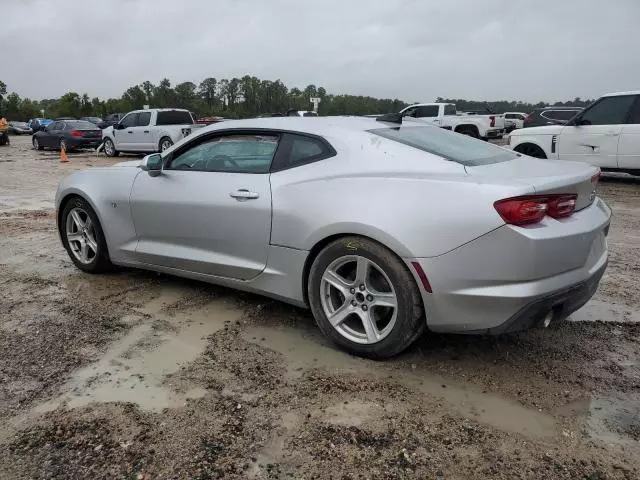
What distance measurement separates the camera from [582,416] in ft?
8.56

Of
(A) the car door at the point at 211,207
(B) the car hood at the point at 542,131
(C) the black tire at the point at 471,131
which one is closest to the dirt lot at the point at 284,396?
(A) the car door at the point at 211,207

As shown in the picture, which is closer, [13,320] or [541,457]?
[541,457]

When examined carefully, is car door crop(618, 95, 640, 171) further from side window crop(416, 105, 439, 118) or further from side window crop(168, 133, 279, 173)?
side window crop(416, 105, 439, 118)

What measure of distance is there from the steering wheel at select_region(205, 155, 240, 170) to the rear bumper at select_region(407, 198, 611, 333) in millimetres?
1695

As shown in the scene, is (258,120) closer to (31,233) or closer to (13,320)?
(13,320)

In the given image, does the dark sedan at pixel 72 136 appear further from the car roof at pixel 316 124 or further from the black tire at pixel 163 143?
the car roof at pixel 316 124

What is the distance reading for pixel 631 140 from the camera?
9781 mm

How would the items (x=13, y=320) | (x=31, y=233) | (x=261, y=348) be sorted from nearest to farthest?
(x=261, y=348) → (x=13, y=320) → (x=31, y=233)

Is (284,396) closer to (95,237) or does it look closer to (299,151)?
(299,151)

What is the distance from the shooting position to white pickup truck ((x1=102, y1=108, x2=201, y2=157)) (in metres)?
17.9

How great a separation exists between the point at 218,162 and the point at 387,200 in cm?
154

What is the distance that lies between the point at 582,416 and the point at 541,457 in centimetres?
46

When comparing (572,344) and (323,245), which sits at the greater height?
(323,245)

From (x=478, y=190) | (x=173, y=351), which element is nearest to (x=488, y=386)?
(x=478, y=190)
